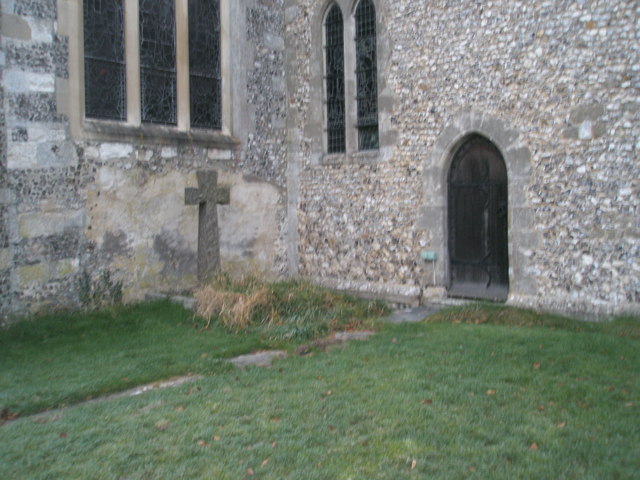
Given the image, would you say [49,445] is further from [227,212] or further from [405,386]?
[227,212]

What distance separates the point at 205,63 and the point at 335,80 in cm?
218

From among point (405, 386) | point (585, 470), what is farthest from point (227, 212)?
point (585, 470)

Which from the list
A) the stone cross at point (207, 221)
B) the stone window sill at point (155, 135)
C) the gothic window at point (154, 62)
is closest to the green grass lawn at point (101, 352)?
the stone cross at point (207, 221)

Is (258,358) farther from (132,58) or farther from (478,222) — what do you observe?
(132,58)

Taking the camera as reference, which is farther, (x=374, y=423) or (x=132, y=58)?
(x=132, y=58)

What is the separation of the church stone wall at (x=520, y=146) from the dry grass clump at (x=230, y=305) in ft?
7.53

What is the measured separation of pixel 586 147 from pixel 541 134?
24.0 inches

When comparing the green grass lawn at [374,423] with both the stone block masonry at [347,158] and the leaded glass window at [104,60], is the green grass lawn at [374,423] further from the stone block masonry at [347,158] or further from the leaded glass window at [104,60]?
the leaded glass window at [104,60]

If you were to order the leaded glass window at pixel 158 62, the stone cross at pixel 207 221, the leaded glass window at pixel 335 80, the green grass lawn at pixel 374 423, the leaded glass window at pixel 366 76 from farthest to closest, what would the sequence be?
1. the leaded glass window at pixel 335 80
2. the leaded glass window at pixel 366 76
3. the stone cross at pixel 207 221
4. the leaded glass window at pixel 158 62
5. the green grass lawn at pixel 374 423

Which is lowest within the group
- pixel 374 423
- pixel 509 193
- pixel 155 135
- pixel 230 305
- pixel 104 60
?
pixel 374 423

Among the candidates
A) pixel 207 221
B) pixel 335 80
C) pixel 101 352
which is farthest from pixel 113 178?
pixel 335 80

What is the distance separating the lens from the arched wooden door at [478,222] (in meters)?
8.65

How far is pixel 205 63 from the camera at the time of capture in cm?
1018

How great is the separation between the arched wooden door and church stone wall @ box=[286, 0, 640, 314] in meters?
0.23
